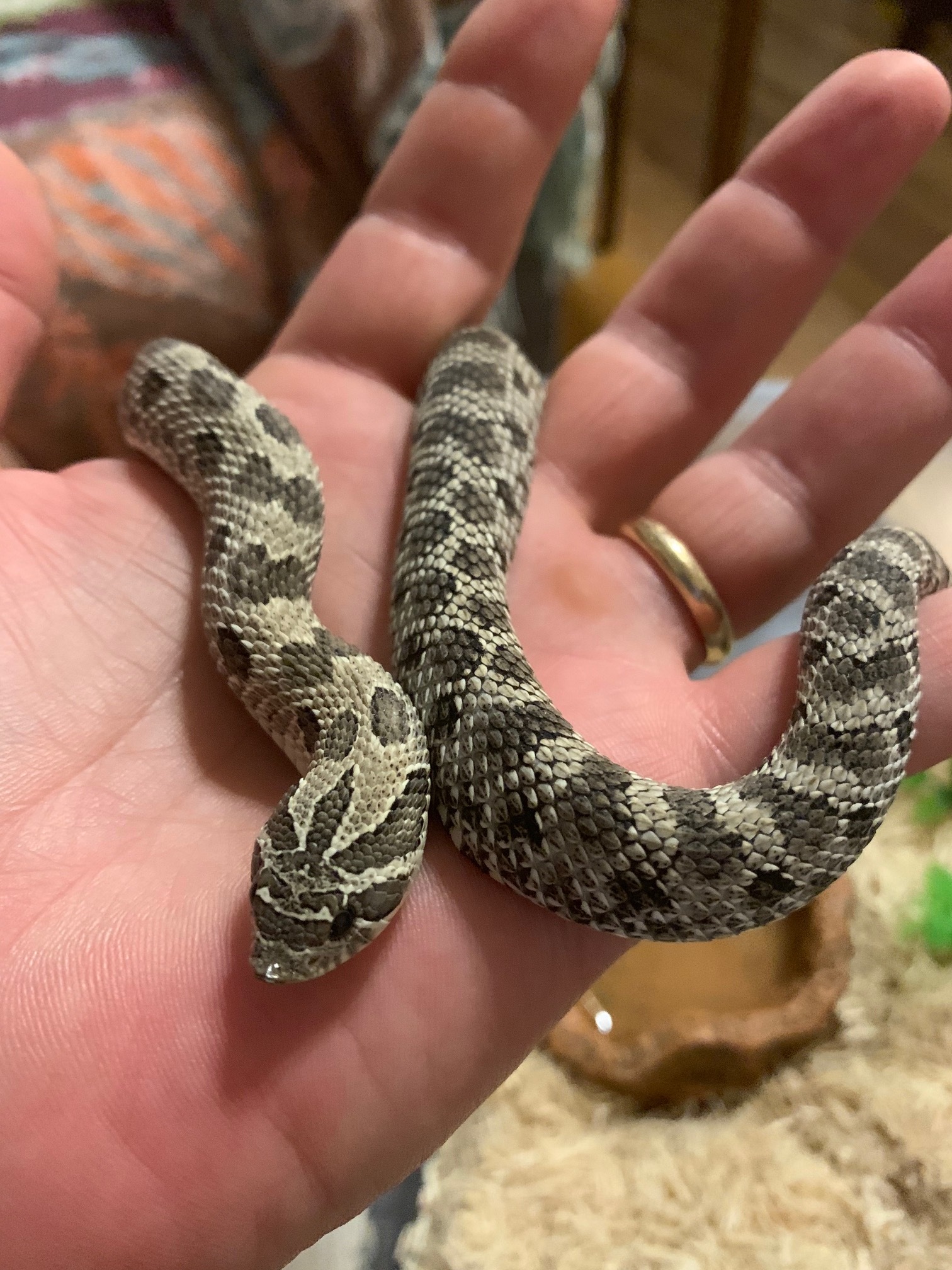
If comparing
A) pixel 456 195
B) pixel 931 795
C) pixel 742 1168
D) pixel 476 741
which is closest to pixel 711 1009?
pixel 742 1168

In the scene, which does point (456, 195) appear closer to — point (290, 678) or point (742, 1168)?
point (290, 678)

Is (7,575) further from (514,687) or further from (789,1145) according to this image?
(789,1145)

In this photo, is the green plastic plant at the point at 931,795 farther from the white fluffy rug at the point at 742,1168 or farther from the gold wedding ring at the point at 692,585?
the gold wedding ring at the point at 692,585

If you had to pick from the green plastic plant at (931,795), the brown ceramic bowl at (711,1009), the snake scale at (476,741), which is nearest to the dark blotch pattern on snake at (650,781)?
the snake scale at (476,741)

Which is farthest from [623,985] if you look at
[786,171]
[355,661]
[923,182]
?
[923,182]

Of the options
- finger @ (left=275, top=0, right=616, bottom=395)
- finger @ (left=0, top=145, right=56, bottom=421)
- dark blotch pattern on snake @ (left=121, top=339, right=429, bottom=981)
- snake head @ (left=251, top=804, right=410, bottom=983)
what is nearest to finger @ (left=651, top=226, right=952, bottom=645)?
finger @ (left=275, top=0, right=616, bottom=395)

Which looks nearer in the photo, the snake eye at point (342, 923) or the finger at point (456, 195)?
the snake eye at point (342, 923)

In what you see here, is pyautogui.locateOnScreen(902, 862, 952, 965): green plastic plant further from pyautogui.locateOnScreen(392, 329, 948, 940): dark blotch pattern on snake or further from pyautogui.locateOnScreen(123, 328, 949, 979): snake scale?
pyautogui.locateOnScreen(392, 329, 948, 940): dark blotch pattern on snake
